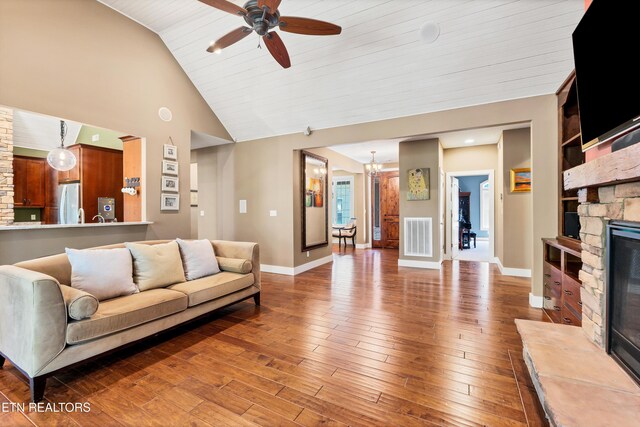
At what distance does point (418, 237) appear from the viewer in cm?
593

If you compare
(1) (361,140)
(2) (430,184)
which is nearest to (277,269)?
(1) (361,140)

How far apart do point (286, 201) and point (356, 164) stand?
3.97 meters

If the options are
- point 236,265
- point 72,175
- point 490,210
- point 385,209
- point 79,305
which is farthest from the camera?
point 385,209

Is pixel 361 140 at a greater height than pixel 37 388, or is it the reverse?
pixel 361 140

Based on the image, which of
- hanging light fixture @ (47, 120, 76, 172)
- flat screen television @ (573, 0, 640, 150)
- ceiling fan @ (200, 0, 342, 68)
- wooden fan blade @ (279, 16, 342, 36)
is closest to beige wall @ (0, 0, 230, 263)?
hanging light fixture @ (47, 120, 76, 172)

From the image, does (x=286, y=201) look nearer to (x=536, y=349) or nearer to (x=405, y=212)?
(x=405, y=212)

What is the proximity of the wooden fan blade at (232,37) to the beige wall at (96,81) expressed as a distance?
1.84 meters

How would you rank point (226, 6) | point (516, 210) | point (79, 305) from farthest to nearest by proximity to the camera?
1. point (516, 210)
2. point (226, 6)
3. point (79, 305)

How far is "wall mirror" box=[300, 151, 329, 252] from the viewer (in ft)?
18.3

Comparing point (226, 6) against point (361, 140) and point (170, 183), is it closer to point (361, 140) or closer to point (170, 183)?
point (361, 140)

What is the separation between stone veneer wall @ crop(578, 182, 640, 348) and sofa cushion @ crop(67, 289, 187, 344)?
319 centimetres

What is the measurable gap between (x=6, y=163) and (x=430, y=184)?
23.6ft

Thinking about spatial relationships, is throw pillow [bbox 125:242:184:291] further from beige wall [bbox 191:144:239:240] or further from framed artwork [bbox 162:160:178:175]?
beige wall [bbox 191:144:239:240]

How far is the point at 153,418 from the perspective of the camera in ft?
5.34
